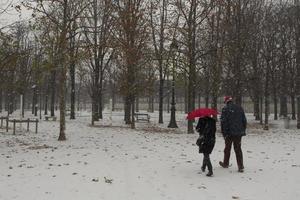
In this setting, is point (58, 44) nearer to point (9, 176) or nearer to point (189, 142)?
point (189, 142)

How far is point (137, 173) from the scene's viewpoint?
38.6 feet

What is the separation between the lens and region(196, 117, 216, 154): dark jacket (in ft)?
38.2

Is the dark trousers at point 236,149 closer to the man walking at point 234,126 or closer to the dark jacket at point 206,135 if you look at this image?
the man walking at point 234,126

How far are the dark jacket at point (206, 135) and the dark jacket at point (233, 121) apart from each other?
78 cm

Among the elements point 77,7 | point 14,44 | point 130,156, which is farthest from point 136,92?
point 130,156

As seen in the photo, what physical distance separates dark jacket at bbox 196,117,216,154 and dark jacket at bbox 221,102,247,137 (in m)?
0.78

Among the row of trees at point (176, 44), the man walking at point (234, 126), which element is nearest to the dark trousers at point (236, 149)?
the man walking at point (234, 126)

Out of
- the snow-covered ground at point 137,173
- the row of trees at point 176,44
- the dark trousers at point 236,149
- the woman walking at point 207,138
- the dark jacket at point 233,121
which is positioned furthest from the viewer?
the row of trees at point 176,44

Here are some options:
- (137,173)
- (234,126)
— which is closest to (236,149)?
(234,126)

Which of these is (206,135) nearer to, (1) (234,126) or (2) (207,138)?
(2) (207,138)

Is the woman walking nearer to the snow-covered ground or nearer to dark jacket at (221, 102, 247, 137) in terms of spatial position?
the snow-covered ground

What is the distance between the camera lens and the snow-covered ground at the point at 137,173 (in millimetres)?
9492

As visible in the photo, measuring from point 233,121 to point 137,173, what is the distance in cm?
304

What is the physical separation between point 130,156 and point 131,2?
1548 cm
